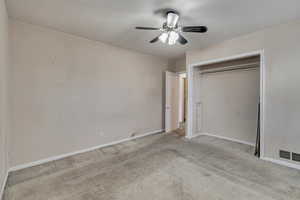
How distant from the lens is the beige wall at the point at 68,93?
2410mm

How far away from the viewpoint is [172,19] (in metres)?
2.13

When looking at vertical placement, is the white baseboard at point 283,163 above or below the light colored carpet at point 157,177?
above

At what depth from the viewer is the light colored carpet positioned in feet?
5.83

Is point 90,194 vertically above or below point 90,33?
below

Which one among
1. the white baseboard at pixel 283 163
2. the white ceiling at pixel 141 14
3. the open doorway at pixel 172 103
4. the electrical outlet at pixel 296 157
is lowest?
the white baseboard at pixel 283 163

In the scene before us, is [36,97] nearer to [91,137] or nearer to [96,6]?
[91,137]

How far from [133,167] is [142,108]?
6.61ft

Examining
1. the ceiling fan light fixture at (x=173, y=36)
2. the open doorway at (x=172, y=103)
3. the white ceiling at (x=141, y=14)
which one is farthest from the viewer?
the open doorway at (x=172, y=103)

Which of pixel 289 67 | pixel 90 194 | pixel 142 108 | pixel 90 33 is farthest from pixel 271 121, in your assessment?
pixel 90 33

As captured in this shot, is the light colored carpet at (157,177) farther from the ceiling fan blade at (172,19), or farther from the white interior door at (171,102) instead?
the ceiling fan blade at (172,19)

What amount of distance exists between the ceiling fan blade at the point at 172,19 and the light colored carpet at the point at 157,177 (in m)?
2.38

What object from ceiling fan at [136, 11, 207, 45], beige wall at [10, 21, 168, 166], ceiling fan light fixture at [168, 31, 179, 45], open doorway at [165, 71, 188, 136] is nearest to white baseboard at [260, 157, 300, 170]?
open doorway at [165, 71, 188, 136]

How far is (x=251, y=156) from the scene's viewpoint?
286 centimetres

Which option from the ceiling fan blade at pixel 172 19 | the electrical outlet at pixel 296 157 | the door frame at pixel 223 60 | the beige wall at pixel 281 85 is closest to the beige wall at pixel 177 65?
the door frame at pixel 223 60
